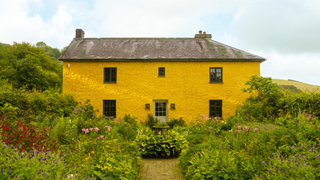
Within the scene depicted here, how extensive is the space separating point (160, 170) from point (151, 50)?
36.5 ft

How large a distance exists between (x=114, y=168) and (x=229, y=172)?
2.25m

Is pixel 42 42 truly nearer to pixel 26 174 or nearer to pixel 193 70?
pixel 193 70

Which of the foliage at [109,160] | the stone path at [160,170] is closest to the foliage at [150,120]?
the stone path at [160,170]

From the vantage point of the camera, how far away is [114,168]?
13.8 ft

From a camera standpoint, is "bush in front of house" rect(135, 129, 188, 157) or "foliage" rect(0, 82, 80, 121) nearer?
"bush in front of house" rect(135, 129, 188, 157)

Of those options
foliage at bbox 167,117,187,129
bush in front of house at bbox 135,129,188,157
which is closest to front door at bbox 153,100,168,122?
foliage at bbox 167,117,187,129

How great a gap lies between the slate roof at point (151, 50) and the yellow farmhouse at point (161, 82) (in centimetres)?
7

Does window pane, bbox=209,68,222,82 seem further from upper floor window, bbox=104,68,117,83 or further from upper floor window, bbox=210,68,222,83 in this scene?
upper floor window, bbox=104,68,117,83

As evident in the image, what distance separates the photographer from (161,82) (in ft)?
48.7

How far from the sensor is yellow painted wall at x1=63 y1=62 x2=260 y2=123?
1477 cm

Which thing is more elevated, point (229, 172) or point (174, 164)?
point (229, 172)

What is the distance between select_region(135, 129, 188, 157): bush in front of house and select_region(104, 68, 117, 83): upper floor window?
8314 millimetres

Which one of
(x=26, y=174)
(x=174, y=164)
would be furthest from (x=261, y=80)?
(x=26, y=174)

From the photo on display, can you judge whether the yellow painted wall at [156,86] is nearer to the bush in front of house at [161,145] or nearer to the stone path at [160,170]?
the bush in front of house at [161,145]
